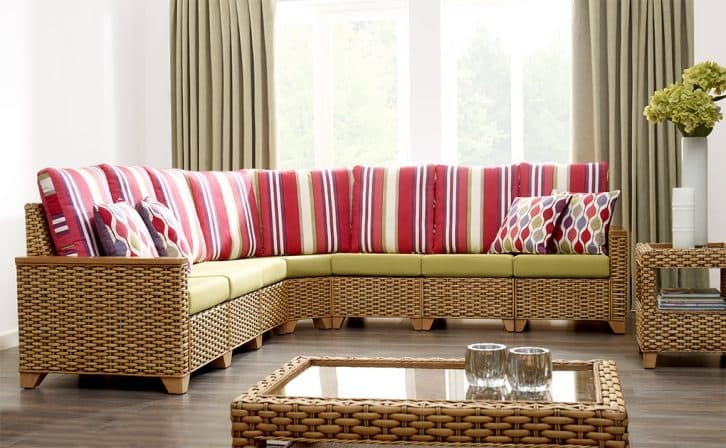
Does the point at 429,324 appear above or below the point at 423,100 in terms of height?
below

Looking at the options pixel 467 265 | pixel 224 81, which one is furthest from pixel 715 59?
pixel 224 81

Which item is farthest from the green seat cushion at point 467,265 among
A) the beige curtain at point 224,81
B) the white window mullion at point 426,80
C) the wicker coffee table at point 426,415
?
the wicker coffee table at point 426,415

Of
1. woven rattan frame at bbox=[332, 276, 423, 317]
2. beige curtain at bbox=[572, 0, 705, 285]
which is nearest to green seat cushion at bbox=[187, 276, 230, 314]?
woven rattan frame at bbox=[332, 276, 423, 317]

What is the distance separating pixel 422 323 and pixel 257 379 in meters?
1.67

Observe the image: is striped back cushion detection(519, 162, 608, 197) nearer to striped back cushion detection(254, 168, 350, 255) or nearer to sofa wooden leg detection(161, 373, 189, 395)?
striped back cushion detection(254, 168, 350, 255)

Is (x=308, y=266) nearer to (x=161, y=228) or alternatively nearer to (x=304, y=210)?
(x=304, y=210)

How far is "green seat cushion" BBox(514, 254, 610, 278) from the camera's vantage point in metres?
5.36

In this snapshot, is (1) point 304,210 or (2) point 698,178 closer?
(2) point 698,178

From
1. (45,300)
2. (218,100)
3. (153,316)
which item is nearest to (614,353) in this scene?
(153,316)

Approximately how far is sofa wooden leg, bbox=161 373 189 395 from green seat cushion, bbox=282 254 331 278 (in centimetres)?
181

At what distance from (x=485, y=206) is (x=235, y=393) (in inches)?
101

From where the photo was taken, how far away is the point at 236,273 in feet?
15.2

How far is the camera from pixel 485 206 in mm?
5895

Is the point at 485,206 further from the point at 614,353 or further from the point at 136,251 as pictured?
the point at 136,251
